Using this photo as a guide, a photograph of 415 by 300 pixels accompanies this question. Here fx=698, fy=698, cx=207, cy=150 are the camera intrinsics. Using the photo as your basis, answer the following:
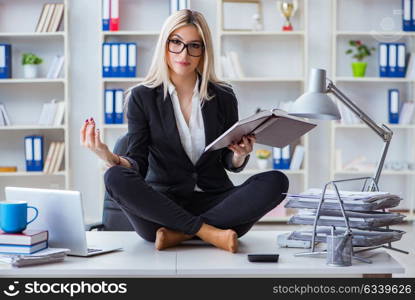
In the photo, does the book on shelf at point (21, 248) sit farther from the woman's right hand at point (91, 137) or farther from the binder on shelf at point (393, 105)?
the binder on shelf at point (393, 105)

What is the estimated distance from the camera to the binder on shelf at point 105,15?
496cm

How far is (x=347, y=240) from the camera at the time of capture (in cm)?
187

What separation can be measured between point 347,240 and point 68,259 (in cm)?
77

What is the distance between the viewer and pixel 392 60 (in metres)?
5.02

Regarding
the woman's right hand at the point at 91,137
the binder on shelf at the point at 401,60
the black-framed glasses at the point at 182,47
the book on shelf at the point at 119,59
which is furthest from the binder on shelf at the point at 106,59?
the woman's right hand at the point at 91,137

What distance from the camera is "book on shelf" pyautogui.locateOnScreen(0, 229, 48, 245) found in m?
1.91

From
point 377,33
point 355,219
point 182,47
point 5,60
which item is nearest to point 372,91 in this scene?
point 377,33

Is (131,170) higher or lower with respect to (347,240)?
higher

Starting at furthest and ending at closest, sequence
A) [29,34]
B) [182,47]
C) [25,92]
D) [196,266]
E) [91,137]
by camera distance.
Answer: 1. [25,92]
2. [29,34]
3. [182,47]
4. [91,137]
5. [196,266]

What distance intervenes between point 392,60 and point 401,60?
65 millimetres

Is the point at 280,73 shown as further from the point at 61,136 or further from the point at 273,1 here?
the point at 61,136

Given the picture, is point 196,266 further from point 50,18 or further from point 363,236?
point 50,18

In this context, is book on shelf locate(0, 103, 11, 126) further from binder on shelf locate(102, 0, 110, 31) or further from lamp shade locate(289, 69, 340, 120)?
lamp shade locate(289, 69, 340, 120)

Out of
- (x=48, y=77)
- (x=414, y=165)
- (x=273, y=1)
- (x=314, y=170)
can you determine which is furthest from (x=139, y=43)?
(x=414, y=165)
